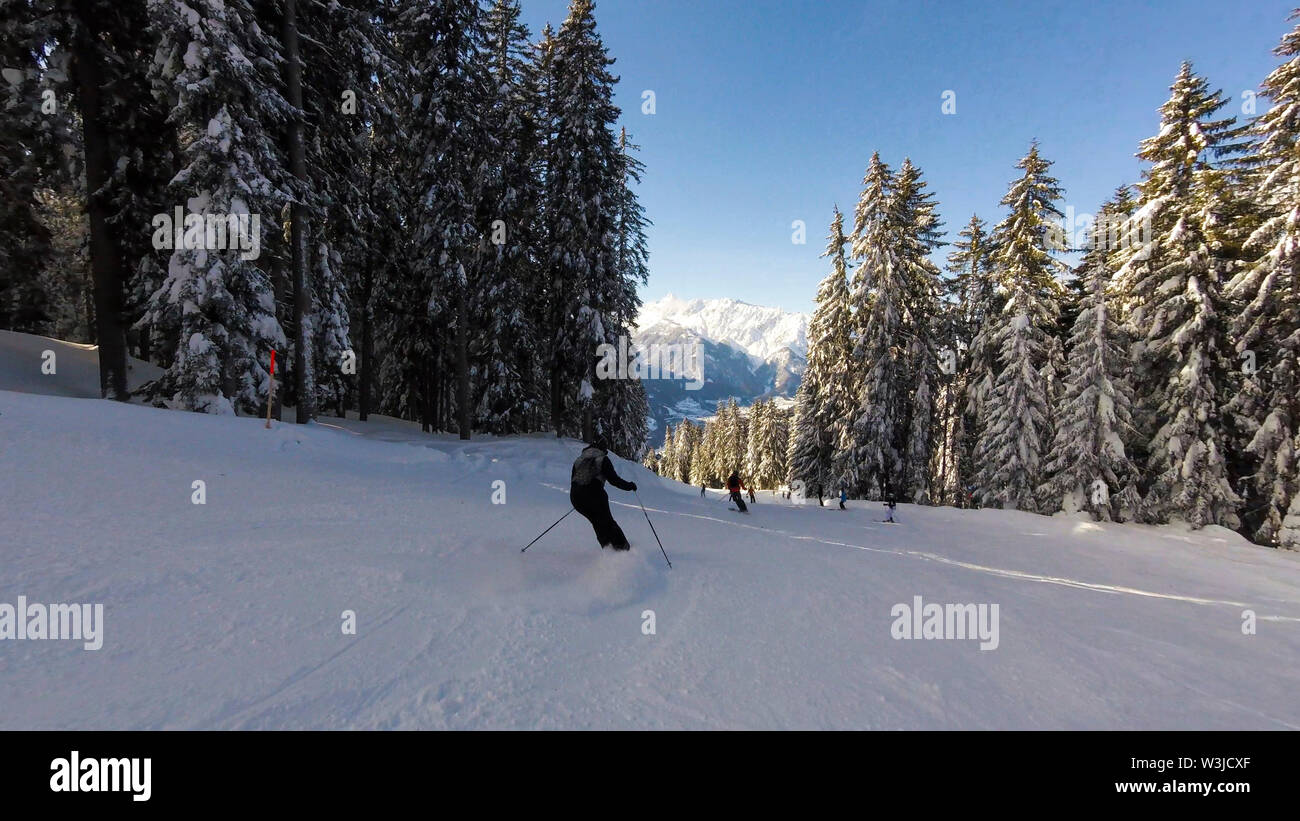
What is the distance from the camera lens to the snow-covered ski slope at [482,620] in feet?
11.5

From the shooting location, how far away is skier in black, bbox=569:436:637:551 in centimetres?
734

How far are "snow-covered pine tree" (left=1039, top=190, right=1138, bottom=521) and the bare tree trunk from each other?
32330 mm

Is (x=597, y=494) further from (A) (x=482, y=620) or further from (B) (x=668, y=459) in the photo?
(B) (x=668, y=459)

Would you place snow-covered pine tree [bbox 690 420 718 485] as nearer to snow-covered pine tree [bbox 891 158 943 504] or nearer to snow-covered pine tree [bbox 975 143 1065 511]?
snow-covered pine tree [bbox 891 158 943 504]

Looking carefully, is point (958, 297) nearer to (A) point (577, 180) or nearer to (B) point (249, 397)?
(A) point (577, 180)

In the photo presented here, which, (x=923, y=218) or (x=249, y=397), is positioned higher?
(x=923, y=218)

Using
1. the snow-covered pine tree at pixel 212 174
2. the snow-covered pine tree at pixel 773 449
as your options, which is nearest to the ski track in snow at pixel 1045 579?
the snow-covered pine tree at pixel 212 174

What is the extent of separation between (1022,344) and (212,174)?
29301 millimetres

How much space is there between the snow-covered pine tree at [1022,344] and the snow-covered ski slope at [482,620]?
1180cm

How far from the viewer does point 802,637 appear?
5.36 meters
